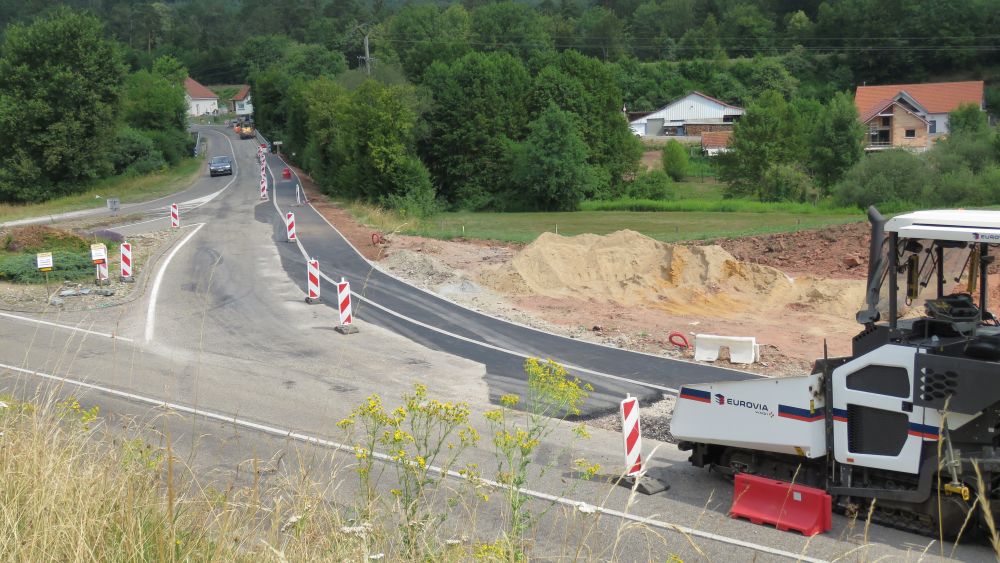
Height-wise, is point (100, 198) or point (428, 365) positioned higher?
point (100, 198)

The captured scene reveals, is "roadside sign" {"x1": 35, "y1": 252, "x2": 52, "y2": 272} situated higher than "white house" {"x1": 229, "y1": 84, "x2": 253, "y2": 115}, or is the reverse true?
"white house" {"x1": 229, "y1": 84, "x2": 253, "y2": 115}

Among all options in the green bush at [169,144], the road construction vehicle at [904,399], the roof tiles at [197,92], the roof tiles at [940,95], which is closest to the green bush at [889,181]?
the road construction vehicle at [904,399]

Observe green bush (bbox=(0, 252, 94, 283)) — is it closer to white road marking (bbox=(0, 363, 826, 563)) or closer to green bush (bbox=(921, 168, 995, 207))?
white road marking (bbox=(0, 363, 826, 563))

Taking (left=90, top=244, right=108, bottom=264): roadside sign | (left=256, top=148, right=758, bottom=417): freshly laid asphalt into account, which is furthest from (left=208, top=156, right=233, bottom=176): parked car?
(left=90, top=244, right=108, bottom=264): roadside sign

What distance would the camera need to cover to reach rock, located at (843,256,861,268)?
31.1m

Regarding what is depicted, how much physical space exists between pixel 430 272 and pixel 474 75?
157 ft

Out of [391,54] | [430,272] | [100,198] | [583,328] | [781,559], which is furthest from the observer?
[391,54]

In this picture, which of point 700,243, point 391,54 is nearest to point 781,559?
point 700,243

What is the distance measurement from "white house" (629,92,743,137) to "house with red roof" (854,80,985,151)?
75.2 ft

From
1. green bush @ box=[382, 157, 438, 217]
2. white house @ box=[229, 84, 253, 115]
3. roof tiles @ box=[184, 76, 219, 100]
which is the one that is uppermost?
roof tiles @ box=[184, 76, 219, 100]

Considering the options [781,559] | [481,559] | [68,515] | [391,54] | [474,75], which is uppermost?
[391,54]

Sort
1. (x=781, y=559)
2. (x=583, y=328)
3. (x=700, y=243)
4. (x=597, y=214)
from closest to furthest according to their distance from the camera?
(x=781, y=559), (x=583, y=328), (x=700, y=243), (x=597, y=214)

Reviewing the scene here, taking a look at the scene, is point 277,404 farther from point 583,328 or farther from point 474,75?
point 474,75

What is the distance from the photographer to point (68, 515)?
14.2 feet
